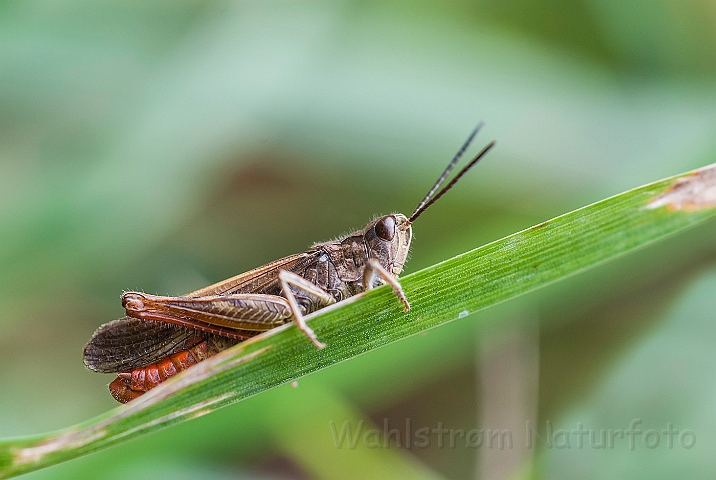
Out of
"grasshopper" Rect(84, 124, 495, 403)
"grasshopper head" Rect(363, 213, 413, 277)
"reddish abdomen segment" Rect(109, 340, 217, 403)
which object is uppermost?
"grasshopper head" Rect(363, 213, 413, 277)

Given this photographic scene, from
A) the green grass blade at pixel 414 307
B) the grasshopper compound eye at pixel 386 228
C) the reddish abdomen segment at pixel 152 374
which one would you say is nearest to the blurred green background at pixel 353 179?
the reddish abdomen segment at pixel 152 374

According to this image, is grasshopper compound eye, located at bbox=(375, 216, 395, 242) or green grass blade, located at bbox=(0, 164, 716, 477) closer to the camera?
green grass blade, located at bbox=(0, 164, 716, 477)

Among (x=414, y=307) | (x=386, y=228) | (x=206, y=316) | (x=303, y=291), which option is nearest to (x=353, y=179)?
(x=386, y=228)

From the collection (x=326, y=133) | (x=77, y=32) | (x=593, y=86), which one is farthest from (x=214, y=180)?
(x=593, y=86)

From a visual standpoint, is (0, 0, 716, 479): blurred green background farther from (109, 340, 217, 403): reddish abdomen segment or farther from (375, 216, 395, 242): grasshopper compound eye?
(375, 216, 395, 242): grasshopper compound eye

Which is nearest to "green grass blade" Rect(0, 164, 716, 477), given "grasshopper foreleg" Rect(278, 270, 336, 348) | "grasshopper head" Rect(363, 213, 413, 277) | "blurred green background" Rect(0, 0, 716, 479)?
"grasshopper foreleg" Rect(278, 270, 336, 348)

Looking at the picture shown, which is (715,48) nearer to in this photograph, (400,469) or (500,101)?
(500,101)

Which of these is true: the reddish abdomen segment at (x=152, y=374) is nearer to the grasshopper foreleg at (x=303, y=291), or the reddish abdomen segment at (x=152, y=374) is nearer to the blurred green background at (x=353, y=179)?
the blurred green background at (x=353, y=179)

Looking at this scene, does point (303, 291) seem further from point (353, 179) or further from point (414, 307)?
point (353, 179)
